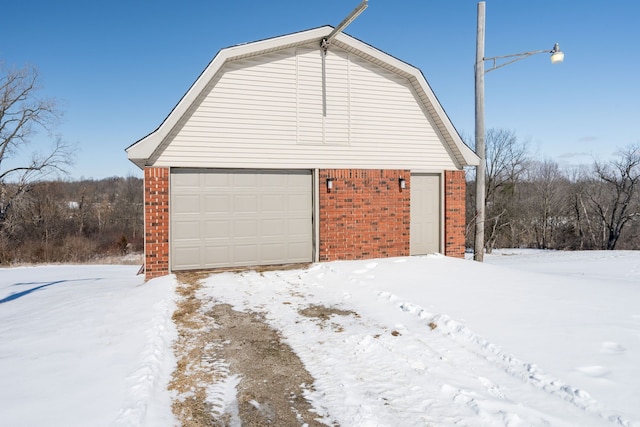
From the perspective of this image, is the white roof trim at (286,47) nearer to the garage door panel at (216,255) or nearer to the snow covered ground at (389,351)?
the garage door panel at (216,255)

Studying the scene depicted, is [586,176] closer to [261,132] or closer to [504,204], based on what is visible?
[504,204]

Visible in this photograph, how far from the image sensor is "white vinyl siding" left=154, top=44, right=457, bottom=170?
855 centimetres

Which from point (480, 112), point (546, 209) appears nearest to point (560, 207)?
point (546, 209)

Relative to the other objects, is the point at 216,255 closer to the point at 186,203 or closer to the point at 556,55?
the point at 186,203

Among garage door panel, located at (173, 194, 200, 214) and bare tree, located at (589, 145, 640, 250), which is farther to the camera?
bare tree, located at (589, 145, 640, 250)

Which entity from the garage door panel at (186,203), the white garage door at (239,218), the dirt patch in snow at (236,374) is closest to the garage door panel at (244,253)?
the white garage door at (239,218)

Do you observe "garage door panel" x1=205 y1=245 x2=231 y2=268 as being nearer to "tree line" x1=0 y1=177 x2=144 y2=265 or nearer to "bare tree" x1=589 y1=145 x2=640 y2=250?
"tree line" x1=0 y1=177 x2=144 y2=265

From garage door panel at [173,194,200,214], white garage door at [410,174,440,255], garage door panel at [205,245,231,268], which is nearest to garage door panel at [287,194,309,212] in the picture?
garage door panel at [205,245,231,268]

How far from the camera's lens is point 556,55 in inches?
358

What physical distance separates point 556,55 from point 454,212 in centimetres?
447

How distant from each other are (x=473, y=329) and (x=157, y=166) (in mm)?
6849

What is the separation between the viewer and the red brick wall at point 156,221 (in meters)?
8.11

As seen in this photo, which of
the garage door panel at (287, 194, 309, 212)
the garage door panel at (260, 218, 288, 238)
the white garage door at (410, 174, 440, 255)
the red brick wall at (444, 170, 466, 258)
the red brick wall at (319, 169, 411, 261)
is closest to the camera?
the garage door panel at (260, 218, 288, 238)

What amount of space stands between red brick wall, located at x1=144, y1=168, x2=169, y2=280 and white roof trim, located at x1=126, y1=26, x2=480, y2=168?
0.41 m
